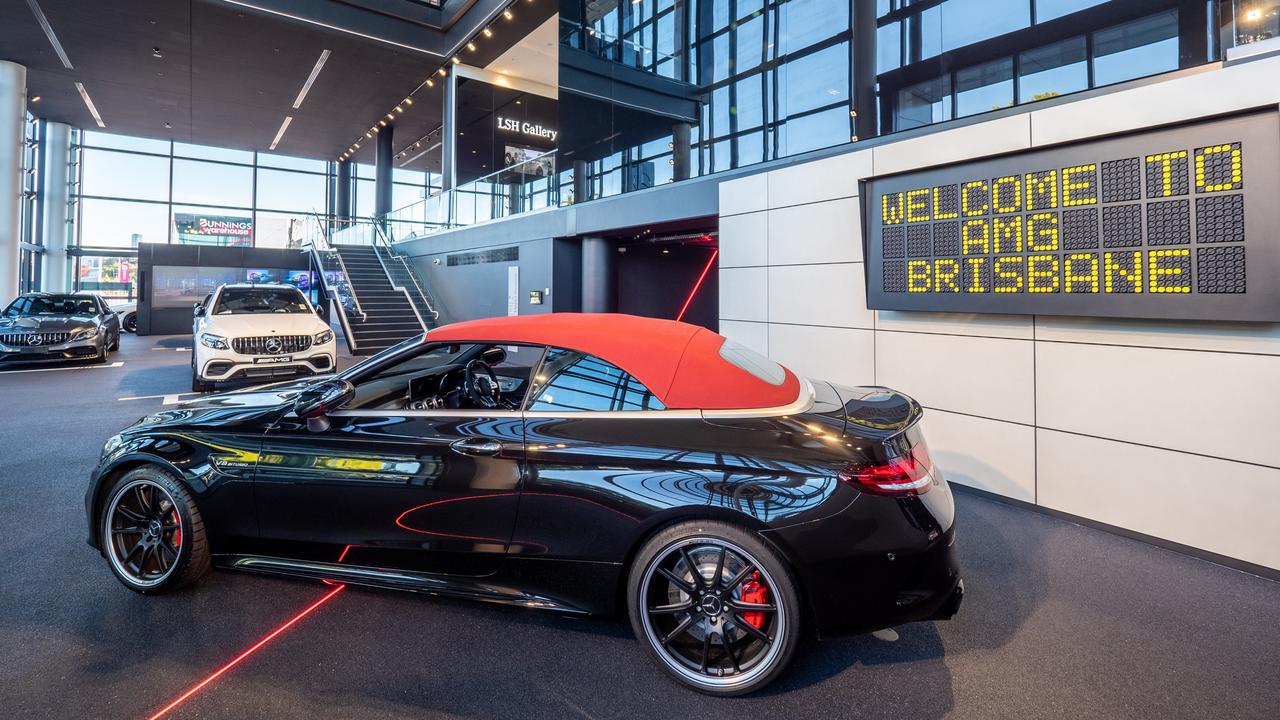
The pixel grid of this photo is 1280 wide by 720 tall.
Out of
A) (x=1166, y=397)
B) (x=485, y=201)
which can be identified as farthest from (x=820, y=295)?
(x=485, y=201)

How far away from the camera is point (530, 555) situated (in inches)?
89.0

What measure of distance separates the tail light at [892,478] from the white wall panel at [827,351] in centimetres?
317

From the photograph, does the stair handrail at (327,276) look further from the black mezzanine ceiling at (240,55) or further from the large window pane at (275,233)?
the black mezzanine ceiling at (240,55)

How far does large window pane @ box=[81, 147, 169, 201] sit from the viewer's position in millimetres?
21812

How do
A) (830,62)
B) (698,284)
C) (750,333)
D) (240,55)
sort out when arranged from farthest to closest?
(240,55) < (698,284) < (830,62) < (750,333)

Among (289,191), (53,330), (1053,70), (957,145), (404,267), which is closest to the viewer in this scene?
(957,145)

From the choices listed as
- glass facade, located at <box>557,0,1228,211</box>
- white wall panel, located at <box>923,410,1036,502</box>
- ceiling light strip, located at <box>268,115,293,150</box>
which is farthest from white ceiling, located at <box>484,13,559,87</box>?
white wall panel, located at <box>923,410,1036,502</box>

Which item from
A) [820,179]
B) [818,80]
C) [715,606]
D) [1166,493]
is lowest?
[715,606]

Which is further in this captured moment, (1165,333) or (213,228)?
(213,228)

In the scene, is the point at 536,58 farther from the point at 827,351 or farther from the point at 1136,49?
the point at 1136,49

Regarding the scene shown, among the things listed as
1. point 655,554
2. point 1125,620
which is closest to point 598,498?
point 655,554

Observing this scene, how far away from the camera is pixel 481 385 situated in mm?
2869

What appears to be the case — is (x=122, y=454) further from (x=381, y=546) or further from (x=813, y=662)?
(x=813, y=662)

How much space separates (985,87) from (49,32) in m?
19.0
